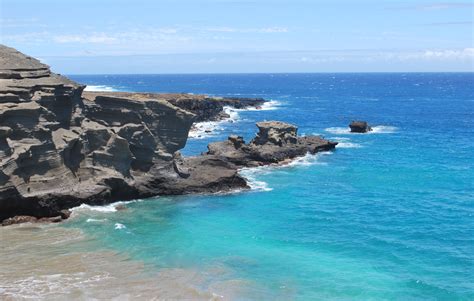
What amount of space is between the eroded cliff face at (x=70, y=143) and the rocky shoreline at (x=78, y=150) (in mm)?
80

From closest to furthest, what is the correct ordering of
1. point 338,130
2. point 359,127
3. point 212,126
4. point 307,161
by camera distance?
1. point 307,161
2. point 359,127
3. point 338,130
4. point 212,126

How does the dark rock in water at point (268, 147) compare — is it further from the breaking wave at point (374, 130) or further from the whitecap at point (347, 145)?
the breaking wave at point (374, 130)

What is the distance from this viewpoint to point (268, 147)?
3145 inches

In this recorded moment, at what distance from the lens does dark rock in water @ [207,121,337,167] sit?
248ft

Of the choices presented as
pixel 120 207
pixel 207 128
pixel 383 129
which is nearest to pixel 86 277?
pixel 120 207

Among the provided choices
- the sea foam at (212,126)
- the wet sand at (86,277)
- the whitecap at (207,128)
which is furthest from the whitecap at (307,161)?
the wet sand at (86,277)

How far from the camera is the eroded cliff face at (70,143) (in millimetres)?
47875

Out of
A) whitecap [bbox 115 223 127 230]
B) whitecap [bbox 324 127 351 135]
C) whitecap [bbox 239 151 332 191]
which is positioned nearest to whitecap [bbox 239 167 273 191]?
whitecap [bbox 239 151 332 191]

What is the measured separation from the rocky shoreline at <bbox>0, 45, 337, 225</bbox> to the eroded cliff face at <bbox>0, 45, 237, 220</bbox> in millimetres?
80

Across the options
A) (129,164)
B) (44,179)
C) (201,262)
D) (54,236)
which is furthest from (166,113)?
(201,262)

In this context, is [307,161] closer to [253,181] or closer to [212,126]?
[253,181]

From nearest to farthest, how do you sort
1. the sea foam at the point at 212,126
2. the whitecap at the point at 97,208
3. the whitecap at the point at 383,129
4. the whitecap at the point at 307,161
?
the whitecap at the point at 97,208 → the whitecap at the point at 307,161 → the sea foam at the point at 212,126 → the whitecap at the point at 383,129

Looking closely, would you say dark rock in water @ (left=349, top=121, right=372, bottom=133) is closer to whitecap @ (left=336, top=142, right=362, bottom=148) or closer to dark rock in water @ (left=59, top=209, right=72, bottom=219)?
whitecap @ (left=336, top=142, right=362, bottom=148)

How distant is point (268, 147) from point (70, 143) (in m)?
33.6
